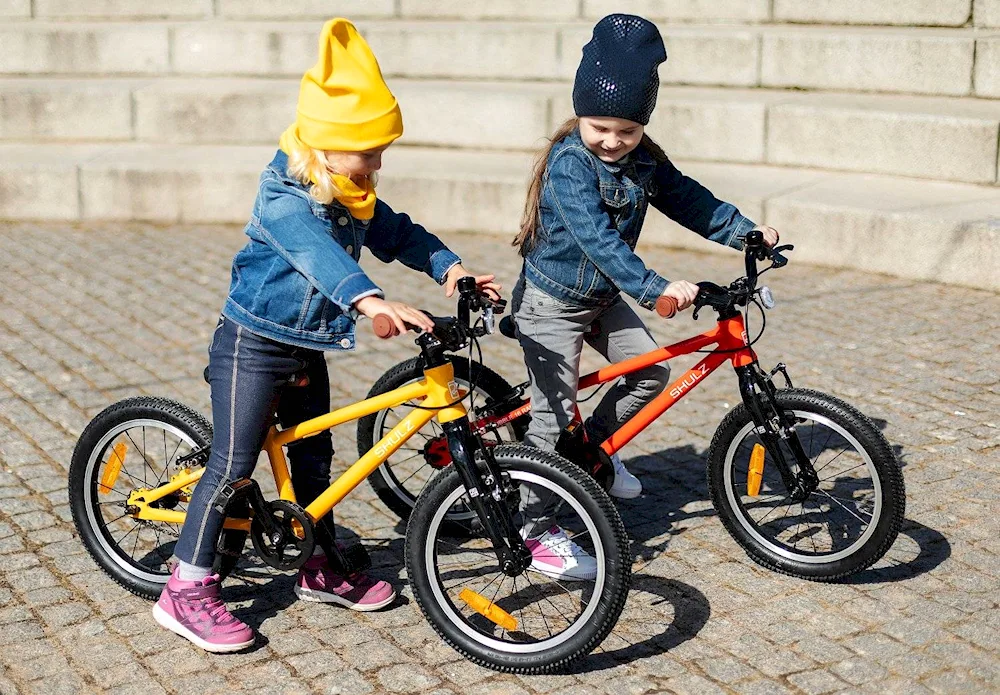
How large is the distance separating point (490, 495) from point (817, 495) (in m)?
1.67

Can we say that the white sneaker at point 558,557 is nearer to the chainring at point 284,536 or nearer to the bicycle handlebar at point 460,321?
the chainring at point 284,536

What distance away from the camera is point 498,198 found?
364 inches

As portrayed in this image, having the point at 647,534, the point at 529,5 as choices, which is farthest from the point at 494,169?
the point at 647,534

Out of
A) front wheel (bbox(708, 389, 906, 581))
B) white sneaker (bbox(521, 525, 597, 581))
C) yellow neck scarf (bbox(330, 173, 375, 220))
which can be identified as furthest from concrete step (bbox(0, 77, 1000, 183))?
yellow neck scarf (bbox(330, 173, 375, 220))

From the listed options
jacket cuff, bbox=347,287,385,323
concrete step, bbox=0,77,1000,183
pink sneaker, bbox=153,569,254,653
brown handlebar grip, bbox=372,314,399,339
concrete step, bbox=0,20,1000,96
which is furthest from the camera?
concrete step, bbox=0,20,1000,96

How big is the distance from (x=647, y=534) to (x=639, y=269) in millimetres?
1158

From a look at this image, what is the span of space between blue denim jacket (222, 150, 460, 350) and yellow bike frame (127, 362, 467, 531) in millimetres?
217

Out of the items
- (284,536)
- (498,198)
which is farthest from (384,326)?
(498,198)

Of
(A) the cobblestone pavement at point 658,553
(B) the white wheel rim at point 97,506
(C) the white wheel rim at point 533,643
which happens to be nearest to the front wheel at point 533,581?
(C) the white wheel rim at point 533,643

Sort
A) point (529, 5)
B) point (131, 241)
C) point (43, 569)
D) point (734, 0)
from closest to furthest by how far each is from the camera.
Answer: point (43, 569), point (131, 241), point (734, 0), point (529, 5)

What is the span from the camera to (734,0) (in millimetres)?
10203

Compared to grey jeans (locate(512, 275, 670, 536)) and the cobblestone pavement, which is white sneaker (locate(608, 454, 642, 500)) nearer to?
the cobblestone pavement

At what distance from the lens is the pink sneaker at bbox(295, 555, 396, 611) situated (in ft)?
14.0

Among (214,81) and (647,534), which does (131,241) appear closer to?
(214,81)
